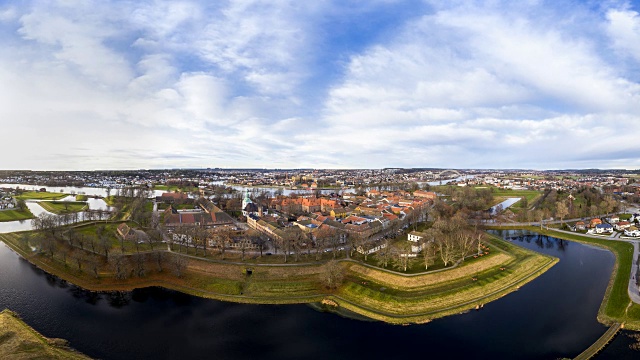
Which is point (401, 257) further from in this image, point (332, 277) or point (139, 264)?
point (139, 264)

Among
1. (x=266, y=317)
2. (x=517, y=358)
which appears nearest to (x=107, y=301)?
(x=266, y=317)

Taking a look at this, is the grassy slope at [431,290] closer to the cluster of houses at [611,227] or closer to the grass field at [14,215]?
the cluster of houses at [611,227]

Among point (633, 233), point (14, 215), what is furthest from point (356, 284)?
point (14, 215)

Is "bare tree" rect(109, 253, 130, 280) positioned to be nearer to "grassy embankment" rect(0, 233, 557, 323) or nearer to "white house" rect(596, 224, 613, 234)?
"grassy embankment" rect(0, 233, 557, 323)

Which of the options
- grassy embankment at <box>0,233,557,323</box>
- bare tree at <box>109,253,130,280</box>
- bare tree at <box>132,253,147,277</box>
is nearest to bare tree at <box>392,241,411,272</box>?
grassy embankment at <box>0,233,557,323</box>

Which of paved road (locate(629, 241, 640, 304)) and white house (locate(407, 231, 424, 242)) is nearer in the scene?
paved road (locate(629, 241, 640, 304))

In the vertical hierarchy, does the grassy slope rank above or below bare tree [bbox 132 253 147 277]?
below
